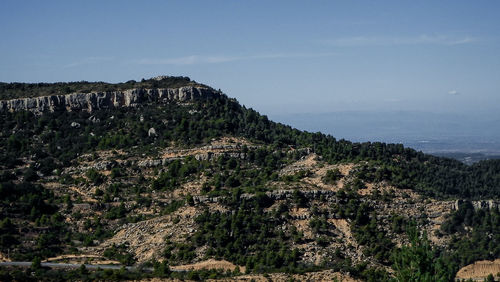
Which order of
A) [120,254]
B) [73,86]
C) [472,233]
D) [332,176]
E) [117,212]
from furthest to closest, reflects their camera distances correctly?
[73,86], [332,176], [117,212], [472,233], [120,254]

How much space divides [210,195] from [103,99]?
30665mm

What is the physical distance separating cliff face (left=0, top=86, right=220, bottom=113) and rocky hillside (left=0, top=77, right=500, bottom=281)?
0.15 metres

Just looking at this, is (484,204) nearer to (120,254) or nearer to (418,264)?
(418,264)

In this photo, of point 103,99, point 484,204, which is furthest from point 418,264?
point 103,99

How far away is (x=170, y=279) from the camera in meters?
48.3

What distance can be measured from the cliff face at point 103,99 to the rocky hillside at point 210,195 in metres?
0.15

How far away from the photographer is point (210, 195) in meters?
64.1

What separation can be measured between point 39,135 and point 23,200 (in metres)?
18.4

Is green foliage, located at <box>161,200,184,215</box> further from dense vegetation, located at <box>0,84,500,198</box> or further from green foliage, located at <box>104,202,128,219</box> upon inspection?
dense vegetation, located at <box>0,84,500,198</box>

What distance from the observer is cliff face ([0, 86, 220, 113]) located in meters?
86.1

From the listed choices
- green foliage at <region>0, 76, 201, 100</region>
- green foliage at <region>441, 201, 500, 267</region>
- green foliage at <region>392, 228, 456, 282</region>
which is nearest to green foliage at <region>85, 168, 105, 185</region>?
green foliage at <region>0, 76, 201, 100</region>

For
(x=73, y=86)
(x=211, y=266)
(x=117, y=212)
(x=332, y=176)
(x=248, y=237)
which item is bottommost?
(x=211, y=266)

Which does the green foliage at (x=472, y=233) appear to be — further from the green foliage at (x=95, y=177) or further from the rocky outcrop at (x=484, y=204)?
the green foliage at (x=95, y=177)

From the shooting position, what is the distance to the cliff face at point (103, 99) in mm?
86125
